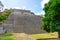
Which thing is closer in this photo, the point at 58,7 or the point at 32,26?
the point at 32,26

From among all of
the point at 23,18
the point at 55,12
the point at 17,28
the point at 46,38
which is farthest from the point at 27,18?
the point at 46,38

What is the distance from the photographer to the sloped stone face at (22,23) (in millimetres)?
10344

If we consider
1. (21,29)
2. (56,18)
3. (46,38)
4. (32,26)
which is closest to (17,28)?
(21,29)

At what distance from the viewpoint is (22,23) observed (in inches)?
429

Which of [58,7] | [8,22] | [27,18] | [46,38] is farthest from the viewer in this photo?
[58,7]

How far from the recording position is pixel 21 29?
10438 mm

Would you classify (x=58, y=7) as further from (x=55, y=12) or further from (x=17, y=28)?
(x=17, y=28)

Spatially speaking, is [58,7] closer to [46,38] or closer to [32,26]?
[32,26]

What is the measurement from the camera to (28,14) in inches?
436

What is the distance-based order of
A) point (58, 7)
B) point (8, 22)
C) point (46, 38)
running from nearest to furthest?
point (46, 38) → point (8, 22) → point (58, 7)

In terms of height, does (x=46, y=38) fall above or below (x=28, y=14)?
below

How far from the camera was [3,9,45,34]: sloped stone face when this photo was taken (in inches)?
407

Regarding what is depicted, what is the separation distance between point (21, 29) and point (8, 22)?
2.71 ft

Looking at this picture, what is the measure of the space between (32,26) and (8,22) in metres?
1.41
